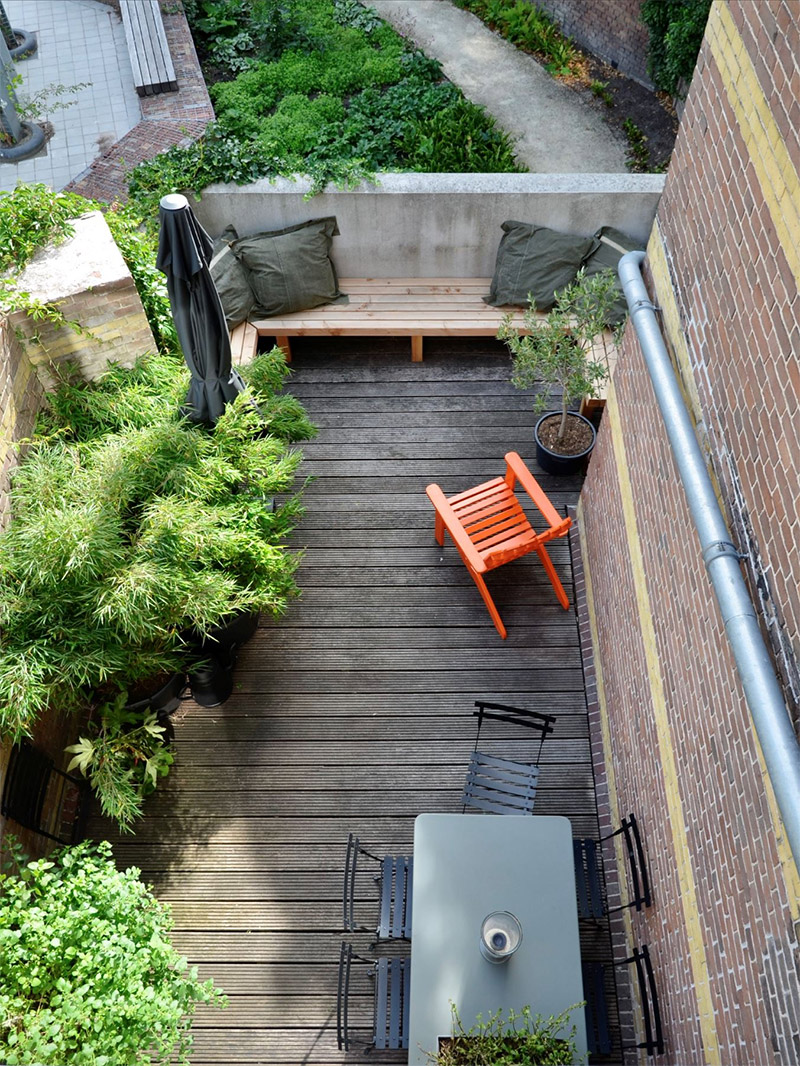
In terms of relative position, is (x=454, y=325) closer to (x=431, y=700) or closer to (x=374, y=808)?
(x=431, y=700)

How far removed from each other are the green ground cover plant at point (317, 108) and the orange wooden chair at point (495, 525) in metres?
2.85

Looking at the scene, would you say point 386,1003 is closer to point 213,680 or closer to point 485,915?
point 485,915

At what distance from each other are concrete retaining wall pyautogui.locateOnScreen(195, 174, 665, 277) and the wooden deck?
1.57 metres

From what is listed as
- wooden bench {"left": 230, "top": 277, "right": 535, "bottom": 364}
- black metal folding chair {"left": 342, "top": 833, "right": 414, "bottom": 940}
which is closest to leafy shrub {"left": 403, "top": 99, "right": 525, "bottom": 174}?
wooden bench {"left": 230, "top": 277, "right": 535, "bottom": 364}

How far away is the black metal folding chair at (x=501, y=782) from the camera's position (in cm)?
474

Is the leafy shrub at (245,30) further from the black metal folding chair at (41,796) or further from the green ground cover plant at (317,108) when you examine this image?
the black metal folding chair at (41,796)

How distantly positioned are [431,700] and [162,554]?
2.08 m

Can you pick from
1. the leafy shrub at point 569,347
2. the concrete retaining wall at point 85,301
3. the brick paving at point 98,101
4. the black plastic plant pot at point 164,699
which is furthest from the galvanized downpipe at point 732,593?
the brick paving at point 98,101

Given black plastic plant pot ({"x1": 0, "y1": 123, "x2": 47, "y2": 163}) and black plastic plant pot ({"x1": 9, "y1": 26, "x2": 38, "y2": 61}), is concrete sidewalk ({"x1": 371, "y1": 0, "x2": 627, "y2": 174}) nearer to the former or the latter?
black plastic plant pot ({"x1": 9, "y1": 26, "x2": 38, "y2": 61})

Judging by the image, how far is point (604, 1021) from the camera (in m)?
4.02

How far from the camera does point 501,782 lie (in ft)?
16.0

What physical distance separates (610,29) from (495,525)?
6.90 metres

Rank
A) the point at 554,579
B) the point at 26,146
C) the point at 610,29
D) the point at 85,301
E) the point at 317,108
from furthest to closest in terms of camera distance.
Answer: the point at 610,29
the point at 26,146
the point at 317,108
the point at 554,579
the point at 85,301

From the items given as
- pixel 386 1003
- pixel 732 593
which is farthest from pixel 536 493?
pixel 386 1003
